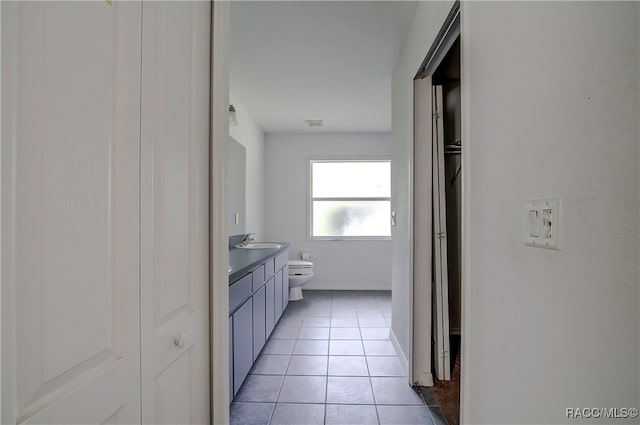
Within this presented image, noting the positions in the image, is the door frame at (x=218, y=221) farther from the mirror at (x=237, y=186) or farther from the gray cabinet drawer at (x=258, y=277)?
the mirror at (x=237, y=186)

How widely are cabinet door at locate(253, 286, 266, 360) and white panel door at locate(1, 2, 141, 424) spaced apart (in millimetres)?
1568

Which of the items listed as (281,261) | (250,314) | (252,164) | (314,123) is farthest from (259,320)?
(314,123)

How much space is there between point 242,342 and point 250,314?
211 mm

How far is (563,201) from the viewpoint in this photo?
0.67 metres

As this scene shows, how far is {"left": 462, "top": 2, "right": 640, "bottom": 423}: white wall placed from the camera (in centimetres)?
55

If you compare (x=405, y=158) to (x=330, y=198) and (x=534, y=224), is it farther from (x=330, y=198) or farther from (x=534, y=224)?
(x=330, y=198)

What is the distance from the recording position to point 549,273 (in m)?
0.71

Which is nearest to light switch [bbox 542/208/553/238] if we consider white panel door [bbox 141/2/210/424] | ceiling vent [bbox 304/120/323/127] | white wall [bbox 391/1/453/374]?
white panel door [bbox 141/2/210/424]

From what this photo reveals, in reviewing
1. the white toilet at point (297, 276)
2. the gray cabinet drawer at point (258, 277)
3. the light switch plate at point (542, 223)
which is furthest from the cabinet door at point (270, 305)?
the light switch plate at point (542, 223)

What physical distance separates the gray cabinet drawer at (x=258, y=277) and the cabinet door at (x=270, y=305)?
0.21m

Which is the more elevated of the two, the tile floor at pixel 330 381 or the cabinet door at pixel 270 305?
the cabinet door at pixel 270 305

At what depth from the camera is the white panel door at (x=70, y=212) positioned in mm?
434

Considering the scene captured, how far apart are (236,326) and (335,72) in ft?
7.40

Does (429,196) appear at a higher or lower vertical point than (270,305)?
higher
